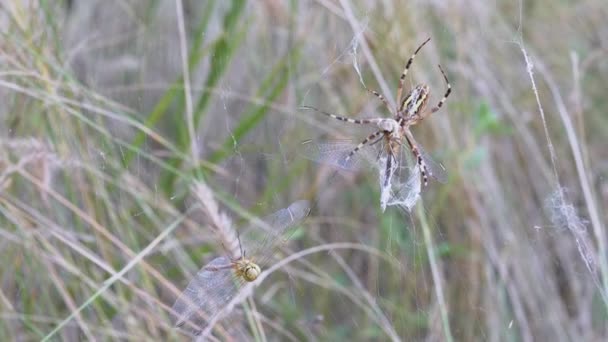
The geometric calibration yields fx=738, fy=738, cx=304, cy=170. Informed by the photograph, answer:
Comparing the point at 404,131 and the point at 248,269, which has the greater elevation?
the point at 404,131

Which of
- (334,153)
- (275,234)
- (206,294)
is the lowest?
(206,294)

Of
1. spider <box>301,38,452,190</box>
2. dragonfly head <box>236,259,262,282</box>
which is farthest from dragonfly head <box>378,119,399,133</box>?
dragonfly head <box>236,259,262,282</box>

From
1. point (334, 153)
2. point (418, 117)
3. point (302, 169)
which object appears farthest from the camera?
point (302, 169)

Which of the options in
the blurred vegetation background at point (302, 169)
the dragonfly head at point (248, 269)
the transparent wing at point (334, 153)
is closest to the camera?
the dragonfly head at point (248, 269)

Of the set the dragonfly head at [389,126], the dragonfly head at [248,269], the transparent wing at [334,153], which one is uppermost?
the dragonfly head at [389,126]

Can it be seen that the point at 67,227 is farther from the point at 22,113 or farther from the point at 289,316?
the point at 289,316

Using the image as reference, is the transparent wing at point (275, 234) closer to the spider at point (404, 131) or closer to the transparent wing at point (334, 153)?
the transparent wing at point (334, 153)

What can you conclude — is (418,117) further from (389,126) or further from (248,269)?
(248,269)

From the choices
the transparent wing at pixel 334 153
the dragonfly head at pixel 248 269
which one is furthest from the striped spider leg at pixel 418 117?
the dragonfly head at pixel 248 269

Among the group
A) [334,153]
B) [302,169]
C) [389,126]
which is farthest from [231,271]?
[302,169]
